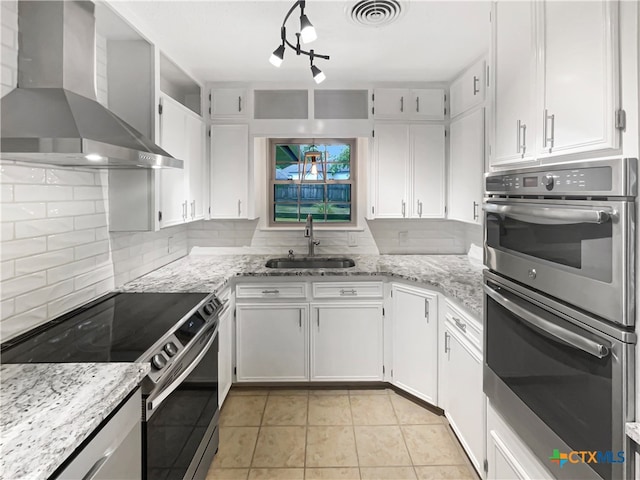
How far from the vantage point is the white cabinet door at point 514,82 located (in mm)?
1281

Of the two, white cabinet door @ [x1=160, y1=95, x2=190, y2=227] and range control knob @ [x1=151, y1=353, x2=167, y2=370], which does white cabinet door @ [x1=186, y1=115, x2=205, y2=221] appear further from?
range control knob @ [x1=151, y1=353, x2=167, y2=370]

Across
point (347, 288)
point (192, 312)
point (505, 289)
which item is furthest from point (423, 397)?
point (192, 312)

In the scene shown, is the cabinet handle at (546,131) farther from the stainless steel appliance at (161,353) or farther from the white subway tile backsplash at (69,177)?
the white subway tile backsplash at (69,177)

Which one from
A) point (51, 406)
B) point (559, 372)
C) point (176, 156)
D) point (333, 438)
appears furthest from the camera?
point (176, 156)

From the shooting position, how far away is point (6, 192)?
4.88 ft

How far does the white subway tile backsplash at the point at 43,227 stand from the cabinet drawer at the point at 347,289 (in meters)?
1.65

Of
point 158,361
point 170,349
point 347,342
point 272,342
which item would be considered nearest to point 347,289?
point 347,342

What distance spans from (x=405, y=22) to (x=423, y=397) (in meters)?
2.46

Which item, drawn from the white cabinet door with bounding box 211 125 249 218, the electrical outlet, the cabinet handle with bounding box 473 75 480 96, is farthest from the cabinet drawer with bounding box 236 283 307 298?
the cabinet handle with bounding box 473 75 480 96

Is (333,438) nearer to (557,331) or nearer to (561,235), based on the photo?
(557,331)

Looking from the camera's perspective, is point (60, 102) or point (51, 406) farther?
point (60, 102)

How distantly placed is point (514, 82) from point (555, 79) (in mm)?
282

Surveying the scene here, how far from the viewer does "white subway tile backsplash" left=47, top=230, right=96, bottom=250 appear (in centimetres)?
176

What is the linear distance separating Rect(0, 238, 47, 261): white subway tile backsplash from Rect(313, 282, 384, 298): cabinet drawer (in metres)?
1.73
